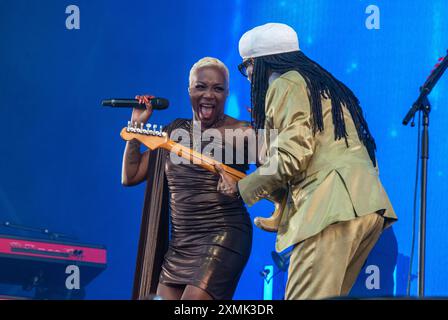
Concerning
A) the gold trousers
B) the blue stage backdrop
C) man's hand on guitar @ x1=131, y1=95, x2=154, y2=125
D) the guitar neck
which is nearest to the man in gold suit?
the gold trousers

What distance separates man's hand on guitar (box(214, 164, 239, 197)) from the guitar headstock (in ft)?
1.04

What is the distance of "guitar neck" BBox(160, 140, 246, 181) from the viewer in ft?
13.7

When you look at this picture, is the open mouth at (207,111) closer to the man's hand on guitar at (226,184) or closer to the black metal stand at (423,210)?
the man's hand on guitar at (226,184)

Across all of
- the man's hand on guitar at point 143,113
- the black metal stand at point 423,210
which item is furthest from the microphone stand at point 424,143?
the man's hand on guitar at point 143,113

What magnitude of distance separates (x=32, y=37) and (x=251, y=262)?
6.56ft

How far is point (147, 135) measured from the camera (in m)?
4.32

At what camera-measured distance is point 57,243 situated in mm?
5359

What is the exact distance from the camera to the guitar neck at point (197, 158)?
13.7 ft

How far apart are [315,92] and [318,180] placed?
34 cm
